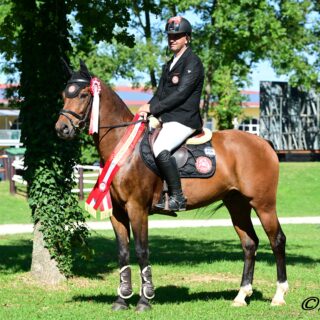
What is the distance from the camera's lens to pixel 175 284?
11367mm

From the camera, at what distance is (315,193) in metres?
32.3

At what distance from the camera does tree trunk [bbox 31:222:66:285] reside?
11469 mm

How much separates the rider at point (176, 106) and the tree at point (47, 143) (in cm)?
256

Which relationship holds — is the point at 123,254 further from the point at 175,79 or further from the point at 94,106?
the point at 175,79

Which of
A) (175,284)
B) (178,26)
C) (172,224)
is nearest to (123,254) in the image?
(175,284)

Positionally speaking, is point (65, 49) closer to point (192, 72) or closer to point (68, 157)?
point (68, 157)

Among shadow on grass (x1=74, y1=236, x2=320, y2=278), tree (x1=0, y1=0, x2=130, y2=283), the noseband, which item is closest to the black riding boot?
the noseband

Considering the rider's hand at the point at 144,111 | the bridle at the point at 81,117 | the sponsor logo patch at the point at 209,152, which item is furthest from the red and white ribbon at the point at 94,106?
the sponsor logo patch at the point at 209,152

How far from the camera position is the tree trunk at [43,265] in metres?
11.5

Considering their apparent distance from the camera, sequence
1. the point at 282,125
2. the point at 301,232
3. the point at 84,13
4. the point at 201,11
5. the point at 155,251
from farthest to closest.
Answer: the point at 282,125, the point at 201,11, the point at 301,232, the point at 155,251, the point at 84,13

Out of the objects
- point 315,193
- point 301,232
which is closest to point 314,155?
point 315,193

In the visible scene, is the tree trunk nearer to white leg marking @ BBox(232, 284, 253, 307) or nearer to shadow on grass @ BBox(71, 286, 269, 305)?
shadow on grass @ BBox(71, 286, 269, 305)

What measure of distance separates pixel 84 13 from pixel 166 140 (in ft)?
14.2

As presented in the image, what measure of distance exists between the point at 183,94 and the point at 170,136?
54 centimetres
